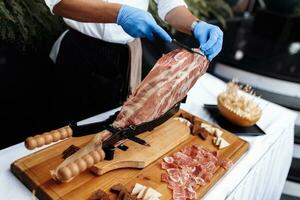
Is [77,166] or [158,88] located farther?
[158,88]

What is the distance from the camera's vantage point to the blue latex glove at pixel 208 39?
1114mm

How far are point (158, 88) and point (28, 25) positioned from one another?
1.02 m

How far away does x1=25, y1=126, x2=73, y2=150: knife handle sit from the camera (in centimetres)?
85

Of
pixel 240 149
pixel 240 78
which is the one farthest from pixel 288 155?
pixel 240 78

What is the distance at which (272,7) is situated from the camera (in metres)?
4.54

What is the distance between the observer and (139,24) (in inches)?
37.2

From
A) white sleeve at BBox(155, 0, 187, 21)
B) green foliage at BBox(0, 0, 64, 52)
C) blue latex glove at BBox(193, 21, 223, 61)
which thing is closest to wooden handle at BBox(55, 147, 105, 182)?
blue latex glove at BBox(193, 21, 223, 61)

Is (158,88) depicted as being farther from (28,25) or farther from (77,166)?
(28,25)

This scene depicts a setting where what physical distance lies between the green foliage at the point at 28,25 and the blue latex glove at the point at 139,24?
0.76 metres

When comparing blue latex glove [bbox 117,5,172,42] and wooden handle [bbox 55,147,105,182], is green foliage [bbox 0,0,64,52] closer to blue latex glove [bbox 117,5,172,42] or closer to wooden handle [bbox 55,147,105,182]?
blue latex glove [bbox 117,5,172,42]

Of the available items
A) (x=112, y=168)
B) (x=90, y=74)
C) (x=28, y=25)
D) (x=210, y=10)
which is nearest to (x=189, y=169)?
(x=112, y=168)

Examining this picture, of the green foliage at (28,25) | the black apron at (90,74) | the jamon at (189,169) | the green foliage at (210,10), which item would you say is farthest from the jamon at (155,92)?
the green foliage at (210,10)

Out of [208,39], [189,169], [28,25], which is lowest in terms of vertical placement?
[189,169]

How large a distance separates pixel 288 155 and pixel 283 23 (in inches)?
133
